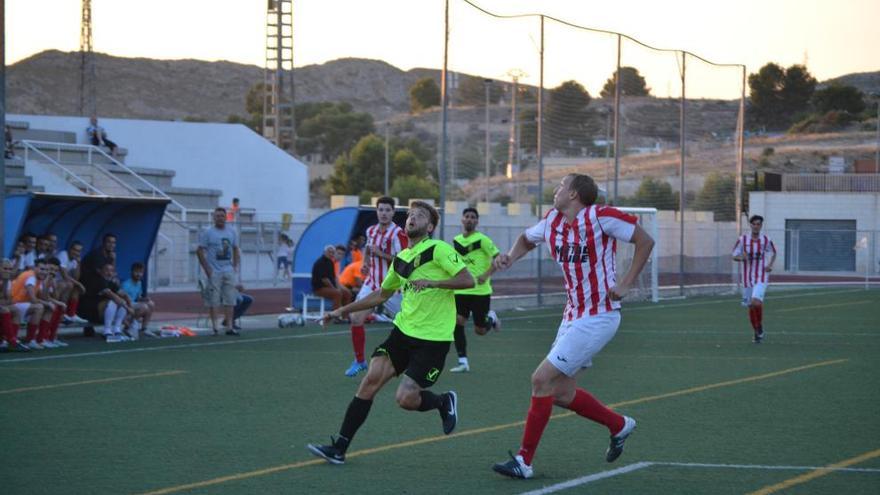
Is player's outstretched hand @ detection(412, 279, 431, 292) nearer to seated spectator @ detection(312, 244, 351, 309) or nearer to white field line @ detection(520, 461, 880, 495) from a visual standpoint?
white field line @ detection(520, 461, 880, 495)

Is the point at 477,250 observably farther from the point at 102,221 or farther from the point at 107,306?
the point at 102,221

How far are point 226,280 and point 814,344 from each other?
9.30 metres

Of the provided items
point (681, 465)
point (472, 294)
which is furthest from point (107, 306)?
point (681, 465)

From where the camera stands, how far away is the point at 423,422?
11758mm

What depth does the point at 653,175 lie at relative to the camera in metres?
42.6

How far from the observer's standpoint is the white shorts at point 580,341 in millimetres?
8828

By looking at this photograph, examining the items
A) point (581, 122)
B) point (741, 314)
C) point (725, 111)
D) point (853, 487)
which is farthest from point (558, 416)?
point (725, 111)

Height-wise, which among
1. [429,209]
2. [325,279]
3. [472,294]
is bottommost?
[325,279]

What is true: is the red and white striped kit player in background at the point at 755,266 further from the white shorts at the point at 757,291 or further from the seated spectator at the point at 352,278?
the seated spectator at the point at 352,278

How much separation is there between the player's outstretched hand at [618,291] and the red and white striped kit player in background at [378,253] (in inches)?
265

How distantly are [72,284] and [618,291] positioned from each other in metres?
13.0

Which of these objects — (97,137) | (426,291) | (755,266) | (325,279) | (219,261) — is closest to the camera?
(426,291)

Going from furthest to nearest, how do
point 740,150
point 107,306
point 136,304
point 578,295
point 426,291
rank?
point 740,150 < point 136,304 < point 107,306 < point 426,291 < point 578,295

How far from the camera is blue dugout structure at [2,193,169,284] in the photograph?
72.8 feet
